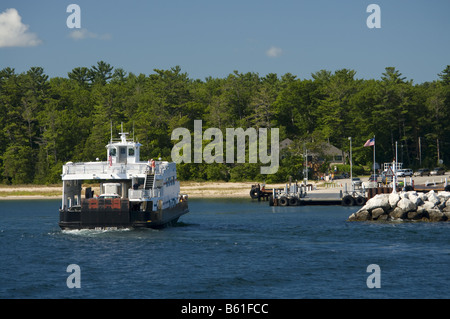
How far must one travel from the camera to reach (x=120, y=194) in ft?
178

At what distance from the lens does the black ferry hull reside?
48375mm

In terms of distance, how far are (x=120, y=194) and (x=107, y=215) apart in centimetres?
577

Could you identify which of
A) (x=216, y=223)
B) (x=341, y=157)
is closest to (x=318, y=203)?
(x=216, y=223)

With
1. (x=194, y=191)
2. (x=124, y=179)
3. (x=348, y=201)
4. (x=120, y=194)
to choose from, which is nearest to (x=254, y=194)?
(x=194, y=191)

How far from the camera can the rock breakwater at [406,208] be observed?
61.3m

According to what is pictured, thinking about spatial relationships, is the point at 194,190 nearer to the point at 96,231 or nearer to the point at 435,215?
the point at 435,215

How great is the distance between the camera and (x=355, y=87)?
467 feet

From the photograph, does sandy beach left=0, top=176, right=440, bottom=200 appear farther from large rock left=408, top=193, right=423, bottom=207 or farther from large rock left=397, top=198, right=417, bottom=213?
large rock left=397, top=198, right=417, bottom=213

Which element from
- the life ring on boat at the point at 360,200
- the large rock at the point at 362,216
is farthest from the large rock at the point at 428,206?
the life ring on boat at the point at 360,200

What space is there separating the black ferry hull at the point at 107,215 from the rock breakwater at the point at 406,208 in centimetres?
2134

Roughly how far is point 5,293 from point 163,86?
111 m

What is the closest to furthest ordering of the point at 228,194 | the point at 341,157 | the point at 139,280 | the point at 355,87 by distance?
1. the point at 139,280
2. the point at 228,194
3. the point at 341,157
4. the point at 355,87
